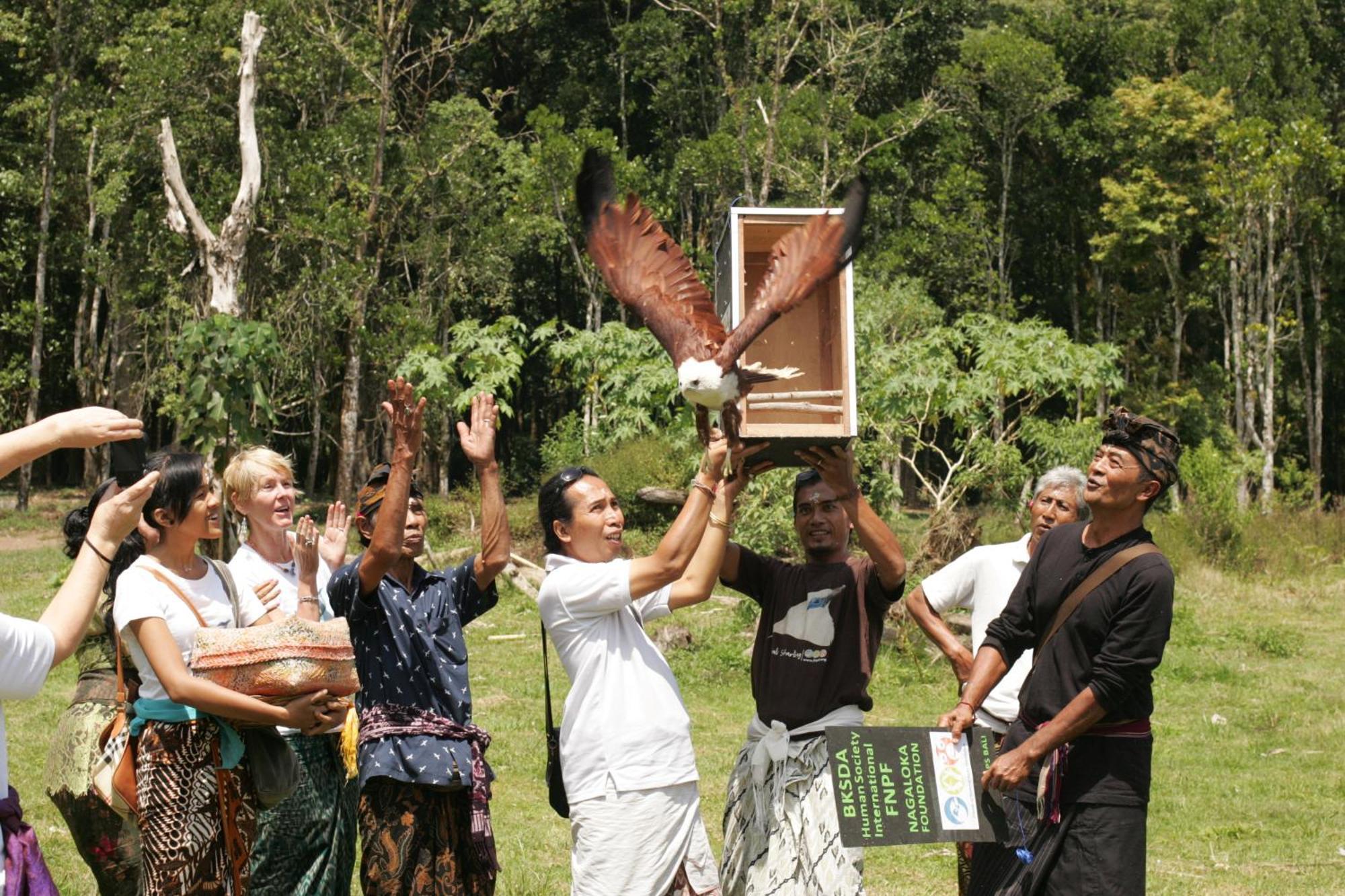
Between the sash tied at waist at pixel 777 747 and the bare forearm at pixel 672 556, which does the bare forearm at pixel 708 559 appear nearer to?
the bare forearm at pixel 672 556

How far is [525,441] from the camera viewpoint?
30.5m

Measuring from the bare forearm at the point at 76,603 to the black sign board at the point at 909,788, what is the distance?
189 centimetres

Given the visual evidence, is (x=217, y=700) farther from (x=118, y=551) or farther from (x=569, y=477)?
(x=569, y=477)

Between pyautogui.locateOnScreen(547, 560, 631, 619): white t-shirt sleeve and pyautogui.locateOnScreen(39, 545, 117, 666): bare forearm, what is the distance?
1.23m

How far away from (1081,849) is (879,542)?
98 cm

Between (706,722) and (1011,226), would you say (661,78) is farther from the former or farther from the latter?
(706,722)

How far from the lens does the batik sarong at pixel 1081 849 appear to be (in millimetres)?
3635

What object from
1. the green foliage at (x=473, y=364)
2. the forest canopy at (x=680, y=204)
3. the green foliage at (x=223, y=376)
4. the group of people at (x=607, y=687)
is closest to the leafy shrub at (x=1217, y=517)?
the forest canopy at (x=680, y=204)

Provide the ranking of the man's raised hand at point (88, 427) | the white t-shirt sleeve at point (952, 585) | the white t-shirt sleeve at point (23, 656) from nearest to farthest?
the white t-shirt sleeve at point (23, 656)
the man's raised hand at point (88, 427)
the white t-shirt sleeve at point (952, 585)

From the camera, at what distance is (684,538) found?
3.69 meters

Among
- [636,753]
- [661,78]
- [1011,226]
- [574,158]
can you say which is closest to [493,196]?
[574,158]

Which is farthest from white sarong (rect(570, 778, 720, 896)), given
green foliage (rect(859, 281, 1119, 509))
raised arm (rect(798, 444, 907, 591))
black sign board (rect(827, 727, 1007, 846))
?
green foliage (rect(859, 281, 1119, 509))

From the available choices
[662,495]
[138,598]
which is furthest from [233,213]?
[138,598]

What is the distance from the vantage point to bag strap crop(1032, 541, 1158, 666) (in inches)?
147
